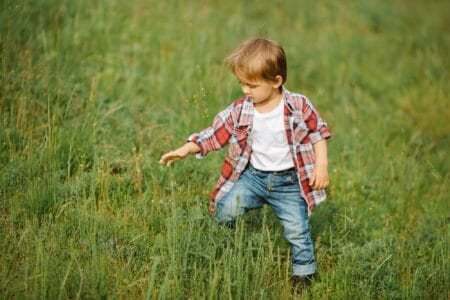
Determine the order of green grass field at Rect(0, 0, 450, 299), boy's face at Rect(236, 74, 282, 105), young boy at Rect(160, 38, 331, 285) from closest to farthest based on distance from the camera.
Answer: green grass field at Rect(0, 0, 450, 299), boy's face at Rect(236, 74, 282, 105), young boy at Rect(160, 38, 331, 285)

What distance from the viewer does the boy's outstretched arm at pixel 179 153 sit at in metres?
3.53

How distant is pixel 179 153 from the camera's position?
3.57 metres

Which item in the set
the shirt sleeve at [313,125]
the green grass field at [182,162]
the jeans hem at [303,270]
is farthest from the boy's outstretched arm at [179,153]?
the jeans hem at [303,270]

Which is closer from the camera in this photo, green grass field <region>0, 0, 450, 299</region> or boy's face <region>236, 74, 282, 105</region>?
green grass field <region>0, 0, 450, 299</region>

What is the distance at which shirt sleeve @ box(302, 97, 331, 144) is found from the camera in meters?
3.74

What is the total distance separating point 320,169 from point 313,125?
0.28 m

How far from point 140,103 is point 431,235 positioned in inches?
106

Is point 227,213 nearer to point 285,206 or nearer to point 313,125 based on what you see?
point 285,206

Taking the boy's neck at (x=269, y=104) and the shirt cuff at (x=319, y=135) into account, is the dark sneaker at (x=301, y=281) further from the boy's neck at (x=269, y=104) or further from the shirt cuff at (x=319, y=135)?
the boy's neck at (x=269, y=104)

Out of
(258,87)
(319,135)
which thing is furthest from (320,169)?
(258,87)

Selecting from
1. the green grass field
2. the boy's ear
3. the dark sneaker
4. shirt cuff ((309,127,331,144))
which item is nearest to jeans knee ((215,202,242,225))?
the green grass field

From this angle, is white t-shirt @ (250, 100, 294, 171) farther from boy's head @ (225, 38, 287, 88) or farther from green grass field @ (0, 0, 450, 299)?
green grass field @ (0, 0, 450, 299)

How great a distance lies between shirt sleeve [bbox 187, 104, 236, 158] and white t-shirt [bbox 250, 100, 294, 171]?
0.51 feet

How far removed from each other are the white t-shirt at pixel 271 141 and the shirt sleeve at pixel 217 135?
0.16m
